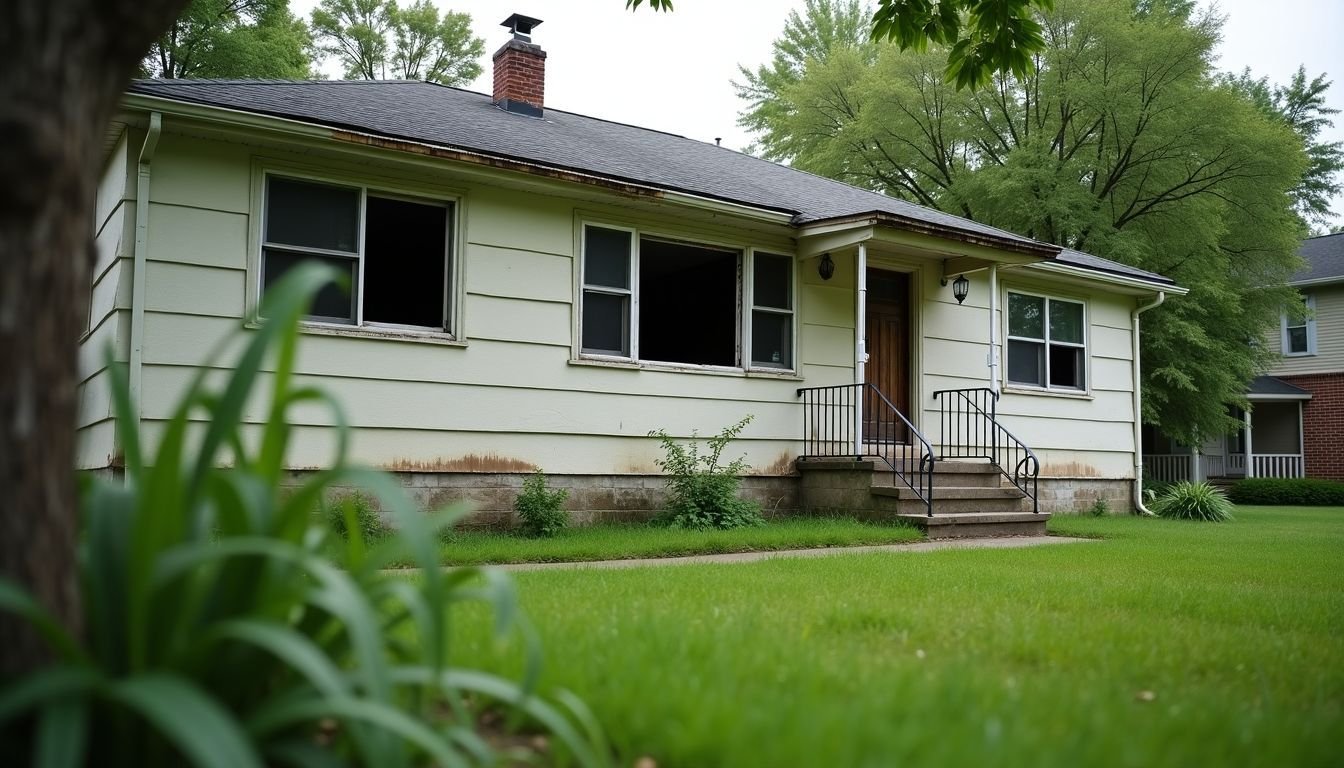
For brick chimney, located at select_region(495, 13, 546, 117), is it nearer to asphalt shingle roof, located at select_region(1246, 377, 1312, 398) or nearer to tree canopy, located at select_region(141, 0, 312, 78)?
tree canopy, located at select_region(141, 0, 312, 78)

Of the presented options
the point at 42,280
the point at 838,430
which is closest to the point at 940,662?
the point at 42,280

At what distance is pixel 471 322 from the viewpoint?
8445mm

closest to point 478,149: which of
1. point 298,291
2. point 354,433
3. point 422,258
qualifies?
point 422,258

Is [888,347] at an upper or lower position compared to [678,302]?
lower

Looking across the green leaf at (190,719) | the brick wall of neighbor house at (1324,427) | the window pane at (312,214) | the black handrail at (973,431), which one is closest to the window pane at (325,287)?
the window pane at (312,214)

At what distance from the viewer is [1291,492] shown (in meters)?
20.2

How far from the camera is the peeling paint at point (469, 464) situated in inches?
317

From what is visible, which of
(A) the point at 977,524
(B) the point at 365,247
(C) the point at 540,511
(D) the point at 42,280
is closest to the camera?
(D) the point at 42,280

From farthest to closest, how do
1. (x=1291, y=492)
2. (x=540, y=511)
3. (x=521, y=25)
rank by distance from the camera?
(x=1291, y=492)
(x=521, y=25)
(x=540, y=511)

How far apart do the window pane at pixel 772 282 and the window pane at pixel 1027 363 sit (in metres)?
3.84

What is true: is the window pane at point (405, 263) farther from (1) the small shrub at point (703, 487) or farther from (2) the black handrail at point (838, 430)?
(2) the black handrail at point (838, 430)

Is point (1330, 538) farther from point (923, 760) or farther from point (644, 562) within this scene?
point (923, 760)

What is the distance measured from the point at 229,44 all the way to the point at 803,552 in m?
19.3

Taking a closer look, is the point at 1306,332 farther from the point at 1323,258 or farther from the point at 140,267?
the point at 140,267
